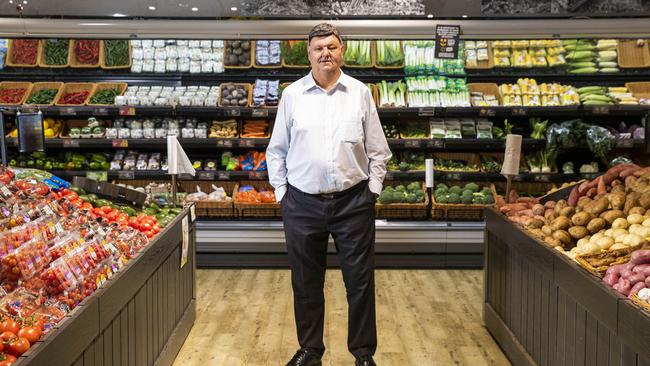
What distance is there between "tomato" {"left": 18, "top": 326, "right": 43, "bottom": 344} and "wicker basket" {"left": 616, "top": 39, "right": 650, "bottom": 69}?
269 inches

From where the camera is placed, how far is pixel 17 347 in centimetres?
204

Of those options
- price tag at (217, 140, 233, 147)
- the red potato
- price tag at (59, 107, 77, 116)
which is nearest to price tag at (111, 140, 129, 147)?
price tag at (59, 107, 77, 116)

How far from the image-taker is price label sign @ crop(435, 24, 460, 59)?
446 centimetres

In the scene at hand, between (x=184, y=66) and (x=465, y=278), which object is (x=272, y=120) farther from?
(x=465, y=278)

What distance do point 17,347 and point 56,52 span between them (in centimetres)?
599

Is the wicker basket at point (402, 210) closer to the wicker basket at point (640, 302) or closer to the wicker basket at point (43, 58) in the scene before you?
the wicker basket at point (43, 58)

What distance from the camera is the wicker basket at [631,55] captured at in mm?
7406

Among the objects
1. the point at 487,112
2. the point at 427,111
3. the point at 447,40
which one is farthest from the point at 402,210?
the point at 447,40

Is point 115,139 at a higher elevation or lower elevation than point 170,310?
higher

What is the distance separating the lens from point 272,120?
7.65 m

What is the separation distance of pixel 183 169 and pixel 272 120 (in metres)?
2.34

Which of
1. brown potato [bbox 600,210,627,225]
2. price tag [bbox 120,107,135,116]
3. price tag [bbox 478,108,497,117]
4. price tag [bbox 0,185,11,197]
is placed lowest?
brown potato [bbox 600,210,627,225]

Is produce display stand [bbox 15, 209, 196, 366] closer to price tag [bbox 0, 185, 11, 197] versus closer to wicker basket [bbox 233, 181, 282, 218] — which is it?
price tag [bbox 0, 185, 11, 197]

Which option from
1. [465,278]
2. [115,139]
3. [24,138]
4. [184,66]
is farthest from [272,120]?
[24,138]
